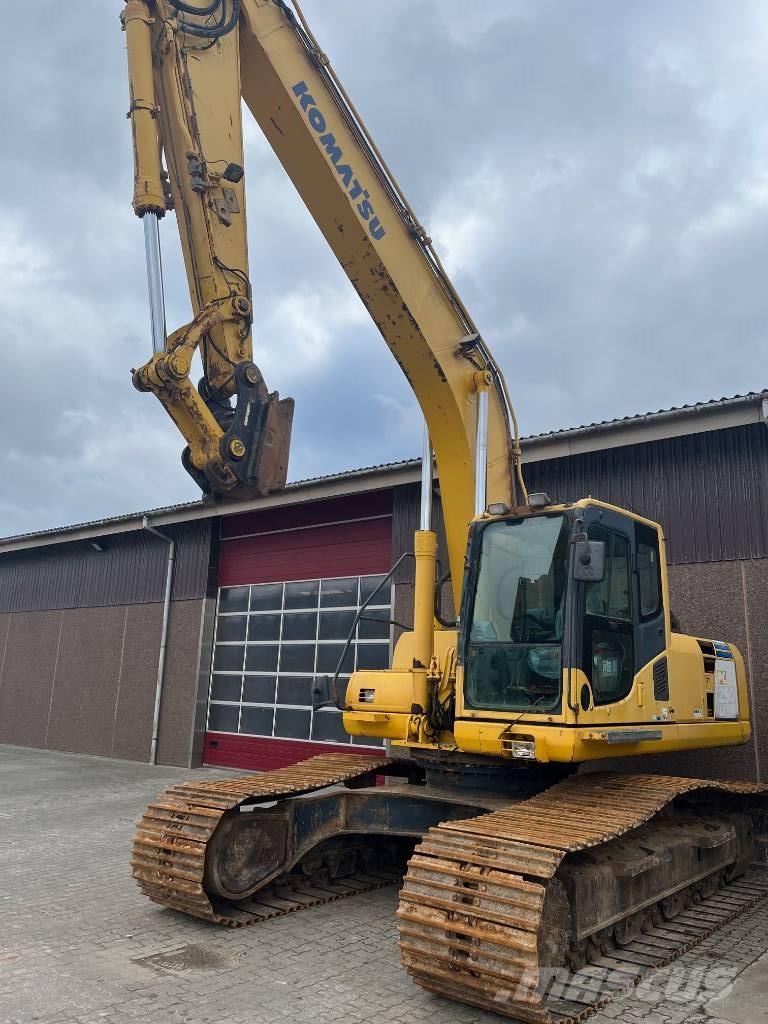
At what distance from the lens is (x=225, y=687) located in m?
15.5

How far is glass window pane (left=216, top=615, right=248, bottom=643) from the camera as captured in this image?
15.5 meters

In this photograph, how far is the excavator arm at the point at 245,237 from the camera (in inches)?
225

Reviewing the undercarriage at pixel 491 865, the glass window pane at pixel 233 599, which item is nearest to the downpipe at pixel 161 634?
the glass window pane at pixel 233 599

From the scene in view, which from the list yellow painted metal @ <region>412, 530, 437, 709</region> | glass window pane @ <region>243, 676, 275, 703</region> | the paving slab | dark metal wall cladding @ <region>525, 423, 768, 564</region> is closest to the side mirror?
yellow painted metal @ <region>412, 530, 437, 709</region>

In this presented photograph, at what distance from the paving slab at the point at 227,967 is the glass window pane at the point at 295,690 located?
6.46 metres

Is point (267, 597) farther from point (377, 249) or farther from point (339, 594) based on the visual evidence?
point (377, 249)

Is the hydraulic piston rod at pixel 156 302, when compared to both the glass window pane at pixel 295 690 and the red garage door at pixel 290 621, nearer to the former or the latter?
the red garage door at pixel 290 621

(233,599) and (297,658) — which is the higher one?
(233,599)

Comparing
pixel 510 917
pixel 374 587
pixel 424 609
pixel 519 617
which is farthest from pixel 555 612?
pixel 374 587

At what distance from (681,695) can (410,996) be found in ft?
11.1

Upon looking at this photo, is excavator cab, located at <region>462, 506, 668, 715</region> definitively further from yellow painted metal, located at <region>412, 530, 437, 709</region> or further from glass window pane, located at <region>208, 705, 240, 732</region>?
glass window pane, located at <region>208, 705, 240, 732</region>

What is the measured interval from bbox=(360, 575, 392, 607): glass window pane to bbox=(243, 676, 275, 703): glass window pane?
258 centimetres

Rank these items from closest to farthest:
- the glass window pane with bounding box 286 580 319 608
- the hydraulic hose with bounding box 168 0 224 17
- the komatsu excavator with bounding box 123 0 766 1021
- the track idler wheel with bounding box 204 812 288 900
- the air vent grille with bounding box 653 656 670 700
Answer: the komatsu excavator with bounding box 123 0 766 1021
the track idler wheel with bounding box 204 812 288 900
the hydraulic hose with bounding box 168 0 224 17
the air vent grille with bounding box 653 656 670 700
the glass window pane with bounding box 286 580 319 608

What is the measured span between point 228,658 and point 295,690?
6.26ft
